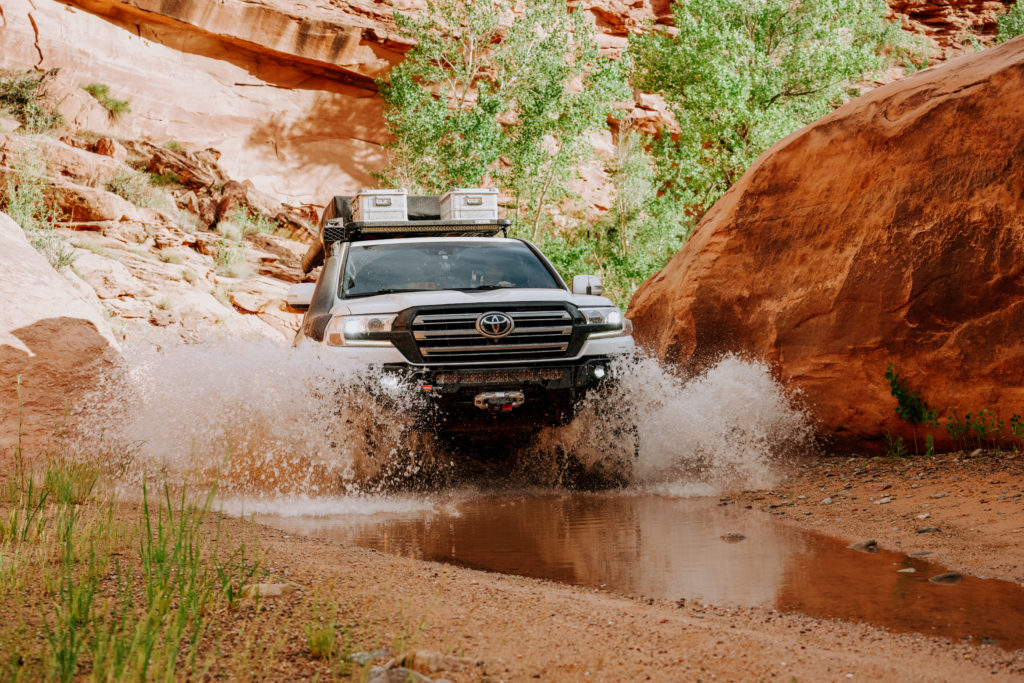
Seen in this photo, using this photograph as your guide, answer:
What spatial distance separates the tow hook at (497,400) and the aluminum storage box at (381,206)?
3037mm

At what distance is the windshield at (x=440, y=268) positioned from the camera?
738 centimetres

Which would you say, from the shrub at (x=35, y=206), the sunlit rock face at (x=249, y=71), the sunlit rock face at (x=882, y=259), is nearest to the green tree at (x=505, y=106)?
the sunlit rock face at (x=249, y=71)

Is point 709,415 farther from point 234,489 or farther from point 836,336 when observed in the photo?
point 234,489

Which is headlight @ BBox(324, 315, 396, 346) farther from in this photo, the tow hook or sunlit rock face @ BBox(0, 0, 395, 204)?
sunlit rock face @ BBox(0, 0, 395, 204)

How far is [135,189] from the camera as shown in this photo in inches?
933

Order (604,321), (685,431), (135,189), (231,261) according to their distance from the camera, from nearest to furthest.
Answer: (604,321)
(685,431)
(231,261)
(135,189)

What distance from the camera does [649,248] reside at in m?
27.3

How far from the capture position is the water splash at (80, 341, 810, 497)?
6.23 m

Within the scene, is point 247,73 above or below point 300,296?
above

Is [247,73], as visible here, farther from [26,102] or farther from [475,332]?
[475,332]

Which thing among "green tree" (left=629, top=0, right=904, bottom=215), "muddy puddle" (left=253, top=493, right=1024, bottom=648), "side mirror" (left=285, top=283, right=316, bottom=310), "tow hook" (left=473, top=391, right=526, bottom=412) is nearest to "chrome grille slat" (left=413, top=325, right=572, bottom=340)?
"tow hook" (left=473, top=391, right=526, bottom=412)

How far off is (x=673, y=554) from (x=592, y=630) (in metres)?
1.63

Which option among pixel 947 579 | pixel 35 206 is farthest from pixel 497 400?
pixel 35 206

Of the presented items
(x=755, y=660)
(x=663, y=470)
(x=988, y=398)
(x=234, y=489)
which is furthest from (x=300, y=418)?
(x=988, y=398)
